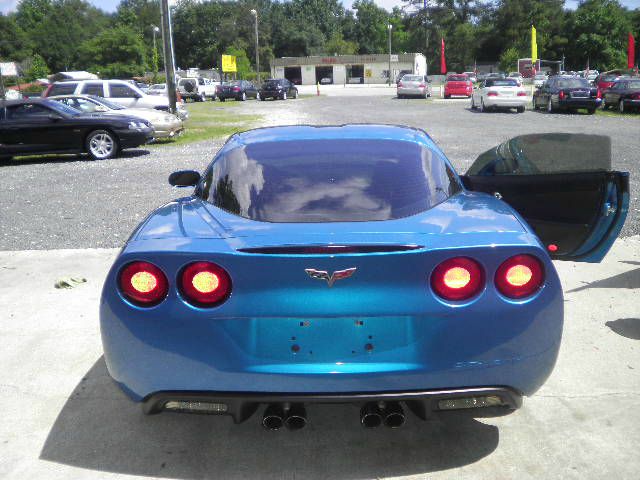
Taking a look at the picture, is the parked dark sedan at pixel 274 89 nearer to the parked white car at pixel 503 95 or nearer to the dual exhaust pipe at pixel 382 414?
the parked white car at pixel 503 95

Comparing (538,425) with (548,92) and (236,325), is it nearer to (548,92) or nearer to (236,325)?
(236,325)

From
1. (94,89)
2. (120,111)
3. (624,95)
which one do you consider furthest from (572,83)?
(120,111)

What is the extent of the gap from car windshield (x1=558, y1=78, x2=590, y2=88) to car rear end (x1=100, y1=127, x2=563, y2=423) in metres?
25.6

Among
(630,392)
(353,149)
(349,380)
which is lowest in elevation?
(630,392)

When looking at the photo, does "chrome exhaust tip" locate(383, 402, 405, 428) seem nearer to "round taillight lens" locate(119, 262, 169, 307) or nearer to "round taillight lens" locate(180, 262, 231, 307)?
"round taillight lens" locate(180, 262, 231, 307)

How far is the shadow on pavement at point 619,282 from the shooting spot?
5.19 m

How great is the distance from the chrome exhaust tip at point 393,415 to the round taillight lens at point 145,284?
3.37 feet

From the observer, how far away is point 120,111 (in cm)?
1598

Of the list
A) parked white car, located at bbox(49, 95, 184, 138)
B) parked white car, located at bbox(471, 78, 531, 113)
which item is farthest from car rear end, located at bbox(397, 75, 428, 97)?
parked white car, located at bbox(49, 95, 184, 138)

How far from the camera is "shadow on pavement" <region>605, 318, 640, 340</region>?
4.26m

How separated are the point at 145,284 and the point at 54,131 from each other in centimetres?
1319

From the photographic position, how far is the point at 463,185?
12.2 ft

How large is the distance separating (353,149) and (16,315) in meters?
2.97

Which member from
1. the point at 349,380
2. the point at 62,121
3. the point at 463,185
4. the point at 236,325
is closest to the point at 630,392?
the point at 463,185
